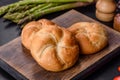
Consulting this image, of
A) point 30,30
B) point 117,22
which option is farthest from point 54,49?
point 117,22

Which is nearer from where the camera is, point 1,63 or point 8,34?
point 1,63

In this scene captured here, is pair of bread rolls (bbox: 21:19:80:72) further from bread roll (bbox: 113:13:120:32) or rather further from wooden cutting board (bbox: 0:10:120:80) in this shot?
bread roll (bbox: 113:13:120:32)

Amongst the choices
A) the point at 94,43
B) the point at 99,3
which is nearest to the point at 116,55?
the point at 94,43

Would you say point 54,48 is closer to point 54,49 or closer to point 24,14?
point 54,49

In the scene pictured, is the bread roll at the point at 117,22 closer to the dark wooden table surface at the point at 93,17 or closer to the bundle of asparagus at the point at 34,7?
the dark wooden table surface at the point at 93,17

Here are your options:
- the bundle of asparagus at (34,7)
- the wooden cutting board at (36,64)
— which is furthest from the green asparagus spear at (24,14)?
the wooden cutting board at (36,64)

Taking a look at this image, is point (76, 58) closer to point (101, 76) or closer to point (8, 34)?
point (101, 76)
